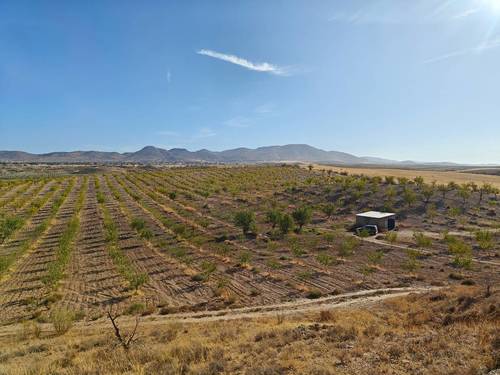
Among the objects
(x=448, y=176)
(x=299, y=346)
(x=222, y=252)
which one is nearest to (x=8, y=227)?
(x=222, y=252)

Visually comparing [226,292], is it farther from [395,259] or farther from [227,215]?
[227,215]

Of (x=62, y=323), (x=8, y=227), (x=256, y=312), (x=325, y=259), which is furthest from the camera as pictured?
(x=8, y=227)

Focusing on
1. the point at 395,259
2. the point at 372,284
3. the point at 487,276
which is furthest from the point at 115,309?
the point at 487,276

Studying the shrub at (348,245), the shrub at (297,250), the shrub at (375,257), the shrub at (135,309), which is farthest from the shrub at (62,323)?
the shrub at (375,257)

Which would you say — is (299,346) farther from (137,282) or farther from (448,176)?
(448,176)

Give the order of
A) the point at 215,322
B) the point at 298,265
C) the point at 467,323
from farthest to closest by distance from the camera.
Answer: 1. the point at 298,265
2. the point at 215,322
3. the point at 467,323

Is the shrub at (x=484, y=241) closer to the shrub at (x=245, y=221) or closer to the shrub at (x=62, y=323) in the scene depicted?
the shrub at (x=245, y=221)
